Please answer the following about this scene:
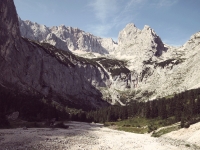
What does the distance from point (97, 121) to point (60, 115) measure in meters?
34.2

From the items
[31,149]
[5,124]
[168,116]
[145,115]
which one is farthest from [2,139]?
[145,115]

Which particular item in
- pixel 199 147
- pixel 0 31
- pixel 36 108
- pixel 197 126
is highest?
pixel 0 31

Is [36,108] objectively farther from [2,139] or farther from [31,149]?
[31,149]

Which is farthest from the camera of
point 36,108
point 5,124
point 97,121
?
point 97,121

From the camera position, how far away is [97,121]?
15788 cm

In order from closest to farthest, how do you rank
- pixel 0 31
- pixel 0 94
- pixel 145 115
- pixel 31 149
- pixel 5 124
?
pixel 31 149, pixel 5 124, pixel 0 94, pixel 145 115, pixel 0 31

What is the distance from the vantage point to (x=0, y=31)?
7697 inches

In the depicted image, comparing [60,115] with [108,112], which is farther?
[108,112]

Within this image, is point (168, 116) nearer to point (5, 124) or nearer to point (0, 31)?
point (5, 124)

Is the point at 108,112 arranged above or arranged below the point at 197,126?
Answer: above

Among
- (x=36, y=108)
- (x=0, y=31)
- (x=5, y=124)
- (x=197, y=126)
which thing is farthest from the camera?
(x=0, y=31)

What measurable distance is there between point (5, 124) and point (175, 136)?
53.5m

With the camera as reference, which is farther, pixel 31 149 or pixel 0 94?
pixel 0 94

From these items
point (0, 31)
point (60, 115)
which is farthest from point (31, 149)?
point (0, 31)
